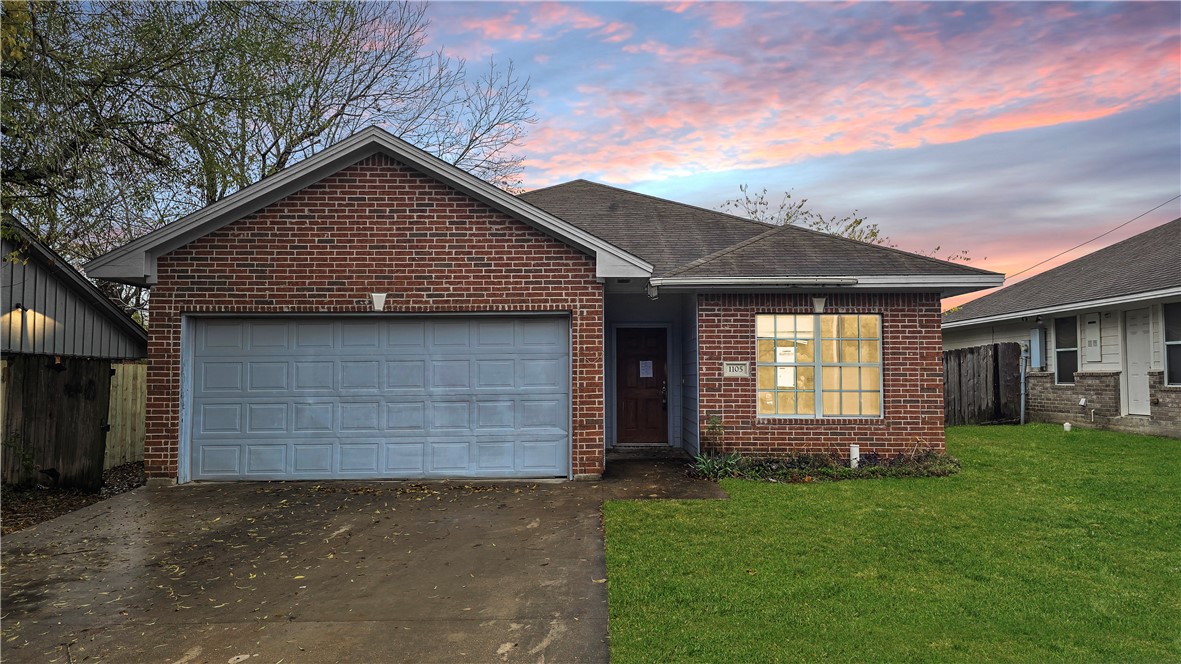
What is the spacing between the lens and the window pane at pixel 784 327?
10180 mm

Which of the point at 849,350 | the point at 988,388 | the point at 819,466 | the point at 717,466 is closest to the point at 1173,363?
the point at 988,388

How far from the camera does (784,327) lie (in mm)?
10180

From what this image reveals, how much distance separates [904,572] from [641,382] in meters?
7.19

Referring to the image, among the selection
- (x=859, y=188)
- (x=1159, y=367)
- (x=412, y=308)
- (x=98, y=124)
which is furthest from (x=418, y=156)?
(x=859, y=188)

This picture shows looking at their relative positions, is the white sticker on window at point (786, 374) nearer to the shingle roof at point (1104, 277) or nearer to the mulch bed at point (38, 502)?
the shingle roof at point (1104, 277)

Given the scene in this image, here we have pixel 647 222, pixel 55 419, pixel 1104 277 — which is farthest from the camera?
pixel 1104 277

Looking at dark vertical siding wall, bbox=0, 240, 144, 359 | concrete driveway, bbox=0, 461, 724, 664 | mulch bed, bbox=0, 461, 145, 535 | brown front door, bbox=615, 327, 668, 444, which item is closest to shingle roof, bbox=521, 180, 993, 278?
brown front door, bbox=615, 327, 668, 444

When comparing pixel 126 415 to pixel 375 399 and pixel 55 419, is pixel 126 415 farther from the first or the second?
pixel 375 399

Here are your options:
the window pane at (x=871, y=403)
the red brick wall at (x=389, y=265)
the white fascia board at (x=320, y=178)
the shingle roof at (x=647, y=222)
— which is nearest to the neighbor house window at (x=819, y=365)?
the window pane at (x=871, y=403)

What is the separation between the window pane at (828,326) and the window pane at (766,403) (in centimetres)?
126

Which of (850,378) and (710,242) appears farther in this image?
(710,242)

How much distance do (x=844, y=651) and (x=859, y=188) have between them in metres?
19.5

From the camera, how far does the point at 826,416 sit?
1008cm

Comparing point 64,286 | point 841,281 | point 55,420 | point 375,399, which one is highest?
point 64,286
